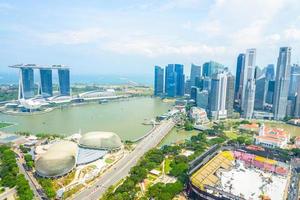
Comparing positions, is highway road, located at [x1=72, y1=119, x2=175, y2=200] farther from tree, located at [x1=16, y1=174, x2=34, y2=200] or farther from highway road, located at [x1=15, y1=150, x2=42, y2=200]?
tree, located at [x1=16, y1=174, x2=34, y2=200]

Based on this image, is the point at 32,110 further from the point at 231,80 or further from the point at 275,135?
the point at 275,135

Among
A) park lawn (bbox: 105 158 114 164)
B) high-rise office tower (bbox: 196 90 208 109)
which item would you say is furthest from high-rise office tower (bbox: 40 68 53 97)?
park lawn (bbox: 105 158 114 164)

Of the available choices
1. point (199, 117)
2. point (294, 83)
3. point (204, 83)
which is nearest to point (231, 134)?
point (199, 117)

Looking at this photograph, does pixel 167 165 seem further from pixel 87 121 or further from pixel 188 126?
pixel 87 121

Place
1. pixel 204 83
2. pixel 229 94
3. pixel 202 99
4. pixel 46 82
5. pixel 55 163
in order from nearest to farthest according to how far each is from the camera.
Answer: pixel 55 163 → pixel 229 94 → pixel 202 99 → pixel 204 83 → pixel 46 82

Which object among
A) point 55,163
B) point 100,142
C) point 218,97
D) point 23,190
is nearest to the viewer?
point 23,190

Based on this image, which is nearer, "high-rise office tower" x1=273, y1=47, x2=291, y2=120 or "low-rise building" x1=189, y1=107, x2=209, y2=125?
"low-rise building" x1=189, y1=107, x2=209, y2=125

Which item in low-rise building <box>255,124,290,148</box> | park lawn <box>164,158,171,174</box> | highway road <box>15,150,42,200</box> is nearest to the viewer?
highway road <box>15,150,42,200</box>
